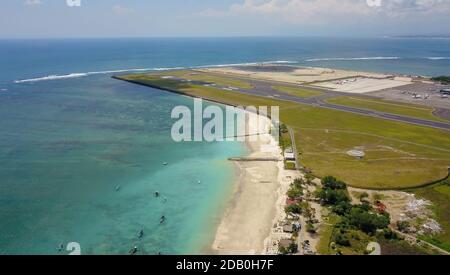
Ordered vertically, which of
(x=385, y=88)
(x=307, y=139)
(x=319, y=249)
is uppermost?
(x=385, y=88)

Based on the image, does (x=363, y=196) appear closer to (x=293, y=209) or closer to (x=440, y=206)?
(x=440, y=206)

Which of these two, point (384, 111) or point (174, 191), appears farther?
point (384, 111)

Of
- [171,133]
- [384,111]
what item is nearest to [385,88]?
[384,111]

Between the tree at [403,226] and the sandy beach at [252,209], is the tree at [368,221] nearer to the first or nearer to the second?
the tree at [403,226]

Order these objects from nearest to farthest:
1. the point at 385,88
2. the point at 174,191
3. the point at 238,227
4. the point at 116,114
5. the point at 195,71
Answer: the point at 238,227 → the point at 174,191 → the point at 116,114 → the point at 385,88 → the point at 195,71

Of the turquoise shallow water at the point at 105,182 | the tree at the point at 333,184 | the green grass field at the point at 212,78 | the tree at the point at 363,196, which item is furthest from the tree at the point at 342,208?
the green grass field at the point at 212,78

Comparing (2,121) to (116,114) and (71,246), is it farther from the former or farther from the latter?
(71,246)

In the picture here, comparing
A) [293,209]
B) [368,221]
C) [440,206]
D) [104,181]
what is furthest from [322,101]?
[104,181]
